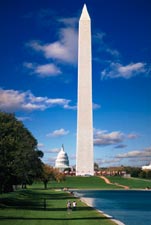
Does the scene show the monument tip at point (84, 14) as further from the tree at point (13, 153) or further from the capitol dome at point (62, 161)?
the capitol dome at point (62, 161)

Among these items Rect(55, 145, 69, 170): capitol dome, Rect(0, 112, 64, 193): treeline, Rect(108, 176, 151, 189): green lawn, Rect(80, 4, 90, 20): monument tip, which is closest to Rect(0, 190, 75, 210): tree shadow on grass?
Rect(0, 112, 64, 193): treeline

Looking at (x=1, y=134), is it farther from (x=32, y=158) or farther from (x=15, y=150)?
(x=32, y=158)

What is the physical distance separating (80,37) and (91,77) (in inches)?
296

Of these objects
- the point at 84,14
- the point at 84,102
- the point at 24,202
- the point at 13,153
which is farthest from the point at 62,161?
the point at 13,153

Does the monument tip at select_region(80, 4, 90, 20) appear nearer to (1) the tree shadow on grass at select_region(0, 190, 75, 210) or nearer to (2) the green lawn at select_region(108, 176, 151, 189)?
(2) the green lawn at select_region(108, 176, 151, 189)

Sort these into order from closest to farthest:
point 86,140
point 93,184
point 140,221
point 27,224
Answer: point 27,224, point 140,221, point 86,140, point 93,184

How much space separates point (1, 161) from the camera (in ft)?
101

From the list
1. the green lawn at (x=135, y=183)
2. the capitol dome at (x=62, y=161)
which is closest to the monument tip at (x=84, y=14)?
the green lawn at (x=135, y=183)

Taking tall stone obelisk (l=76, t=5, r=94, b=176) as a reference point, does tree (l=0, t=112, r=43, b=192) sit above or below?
below

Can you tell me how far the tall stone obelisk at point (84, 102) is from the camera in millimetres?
75438

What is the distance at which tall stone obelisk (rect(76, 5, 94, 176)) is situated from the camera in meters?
75.4

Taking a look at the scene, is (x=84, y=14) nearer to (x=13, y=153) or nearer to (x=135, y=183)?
(x=135, y=183)

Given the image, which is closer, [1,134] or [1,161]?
[1,161]

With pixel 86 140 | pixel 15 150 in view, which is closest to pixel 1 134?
pixel 15 150
